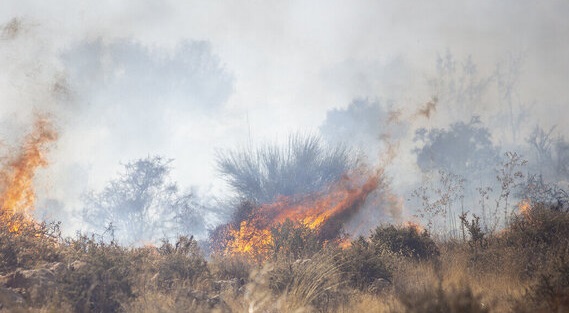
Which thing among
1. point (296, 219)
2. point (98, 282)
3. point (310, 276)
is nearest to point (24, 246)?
point (98, 282)

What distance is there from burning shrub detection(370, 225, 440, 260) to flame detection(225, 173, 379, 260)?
10.3 ft

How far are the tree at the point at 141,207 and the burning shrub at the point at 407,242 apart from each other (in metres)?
32.1

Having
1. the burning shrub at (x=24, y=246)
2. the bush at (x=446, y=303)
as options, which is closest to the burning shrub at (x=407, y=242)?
the bush at (x=446, y=303)

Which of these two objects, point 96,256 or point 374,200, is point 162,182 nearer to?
point 374,200

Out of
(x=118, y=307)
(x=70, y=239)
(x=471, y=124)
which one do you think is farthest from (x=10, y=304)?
(x=471, y=124)

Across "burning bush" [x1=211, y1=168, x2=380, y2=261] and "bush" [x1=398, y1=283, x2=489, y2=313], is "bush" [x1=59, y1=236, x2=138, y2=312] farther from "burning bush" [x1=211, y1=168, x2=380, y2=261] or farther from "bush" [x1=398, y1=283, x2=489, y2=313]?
"burning bush" [x1=211, y1=168, x2=380, y2=261]

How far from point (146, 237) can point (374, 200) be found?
24.1 m

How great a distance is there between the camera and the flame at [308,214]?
17938 mm

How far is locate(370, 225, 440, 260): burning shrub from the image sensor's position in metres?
12.7

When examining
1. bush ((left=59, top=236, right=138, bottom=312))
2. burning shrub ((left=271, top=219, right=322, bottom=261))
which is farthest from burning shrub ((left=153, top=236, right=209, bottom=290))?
burning shrub ((left=271, top=219, right=322, bottom=261))

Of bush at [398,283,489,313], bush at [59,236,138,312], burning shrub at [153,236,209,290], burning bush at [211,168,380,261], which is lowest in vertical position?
bush at [398,283,489,313]

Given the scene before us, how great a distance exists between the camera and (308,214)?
21109 millimetres

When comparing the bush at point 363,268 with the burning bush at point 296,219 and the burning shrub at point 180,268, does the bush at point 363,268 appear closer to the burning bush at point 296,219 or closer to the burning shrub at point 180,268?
the burning bush at point 296,219

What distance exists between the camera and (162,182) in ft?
150
